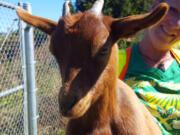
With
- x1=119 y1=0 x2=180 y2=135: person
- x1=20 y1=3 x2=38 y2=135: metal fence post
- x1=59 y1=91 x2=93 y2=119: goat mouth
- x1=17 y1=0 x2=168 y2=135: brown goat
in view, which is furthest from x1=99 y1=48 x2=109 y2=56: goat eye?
x1=20 y1=3 x2=38 y2=135: metal fence post

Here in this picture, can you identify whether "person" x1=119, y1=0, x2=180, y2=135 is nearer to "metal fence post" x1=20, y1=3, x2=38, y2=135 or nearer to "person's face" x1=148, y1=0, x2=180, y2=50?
"person's face" x1=148, y1=0, x2=180, y2=50

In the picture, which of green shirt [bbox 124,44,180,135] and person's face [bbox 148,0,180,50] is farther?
green shirt [bbox 124,44,180,135]

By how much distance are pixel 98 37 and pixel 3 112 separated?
336 centimetres

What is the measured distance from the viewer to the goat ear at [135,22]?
1772mm

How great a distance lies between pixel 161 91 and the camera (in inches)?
124

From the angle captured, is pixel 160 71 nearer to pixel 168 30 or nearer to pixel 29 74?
pixel 168 30

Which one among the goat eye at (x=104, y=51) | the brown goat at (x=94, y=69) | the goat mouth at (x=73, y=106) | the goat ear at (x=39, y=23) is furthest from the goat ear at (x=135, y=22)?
the goat ear at (x=39, y=23)

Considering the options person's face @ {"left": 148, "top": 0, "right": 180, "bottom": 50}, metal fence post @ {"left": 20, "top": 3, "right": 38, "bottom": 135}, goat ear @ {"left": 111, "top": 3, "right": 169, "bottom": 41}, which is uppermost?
A: goat ear @ {"left": 111, "top": 3, "right": 169, "bottom": 41}

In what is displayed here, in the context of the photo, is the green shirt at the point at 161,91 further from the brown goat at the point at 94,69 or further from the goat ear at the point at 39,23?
the goat ear at the point at 39,23

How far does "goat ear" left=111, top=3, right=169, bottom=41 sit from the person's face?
3.72ft

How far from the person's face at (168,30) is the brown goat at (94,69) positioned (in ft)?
3.39

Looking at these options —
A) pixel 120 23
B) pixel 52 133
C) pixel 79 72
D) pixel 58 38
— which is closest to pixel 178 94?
pixel 120 23

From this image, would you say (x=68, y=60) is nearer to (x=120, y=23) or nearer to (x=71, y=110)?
(x=71, y=110)

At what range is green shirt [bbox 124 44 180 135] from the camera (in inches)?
121
